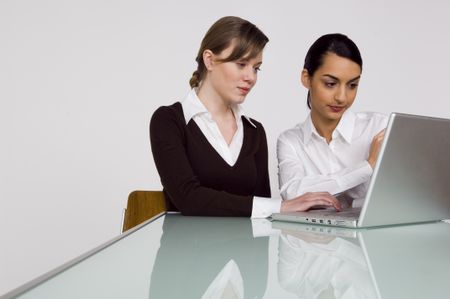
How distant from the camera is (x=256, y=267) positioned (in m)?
0.70

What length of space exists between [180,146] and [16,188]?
2.16 m

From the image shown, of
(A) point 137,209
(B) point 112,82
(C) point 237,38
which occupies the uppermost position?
(C) point 237,38

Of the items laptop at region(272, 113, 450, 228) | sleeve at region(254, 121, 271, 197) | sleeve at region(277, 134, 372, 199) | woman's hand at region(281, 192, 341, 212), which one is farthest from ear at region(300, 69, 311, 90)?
laptop at region(272, 113, 450, 228)

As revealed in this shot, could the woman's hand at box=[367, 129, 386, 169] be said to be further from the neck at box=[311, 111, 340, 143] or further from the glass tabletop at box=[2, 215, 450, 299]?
the glass tabletop at box=[2, 215, 450, 299]

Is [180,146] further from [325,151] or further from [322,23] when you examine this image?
[322,23]

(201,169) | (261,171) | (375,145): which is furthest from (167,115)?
(375,145)

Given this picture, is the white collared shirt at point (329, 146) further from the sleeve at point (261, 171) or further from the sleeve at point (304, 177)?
the sleeve at point (261, 171)

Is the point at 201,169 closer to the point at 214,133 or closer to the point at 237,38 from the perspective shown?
the point at 214,133

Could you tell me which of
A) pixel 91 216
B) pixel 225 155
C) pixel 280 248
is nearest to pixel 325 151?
pixel 225 155

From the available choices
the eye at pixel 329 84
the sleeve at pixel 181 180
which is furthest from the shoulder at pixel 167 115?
the eye at pixel 329 84

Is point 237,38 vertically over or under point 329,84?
over

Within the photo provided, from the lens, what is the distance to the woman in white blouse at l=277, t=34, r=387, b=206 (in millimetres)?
2076

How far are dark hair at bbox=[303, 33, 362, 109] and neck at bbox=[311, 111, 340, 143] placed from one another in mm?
175

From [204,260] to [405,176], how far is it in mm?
634
